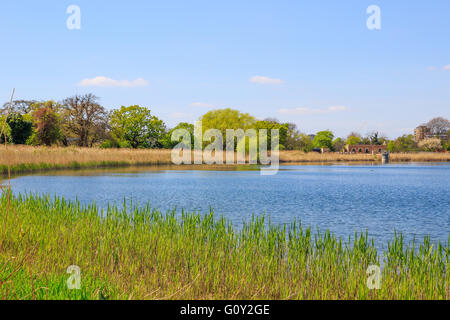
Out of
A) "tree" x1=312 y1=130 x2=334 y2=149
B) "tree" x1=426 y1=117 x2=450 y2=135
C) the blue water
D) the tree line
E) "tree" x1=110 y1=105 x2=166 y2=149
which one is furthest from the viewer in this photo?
"tree" x1=426 y1=117 x2=450 y2=135

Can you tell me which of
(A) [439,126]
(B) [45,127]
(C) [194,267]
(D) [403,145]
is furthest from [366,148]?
(C) [194,267]

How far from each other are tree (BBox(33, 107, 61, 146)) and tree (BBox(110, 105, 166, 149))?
1724 centimetres

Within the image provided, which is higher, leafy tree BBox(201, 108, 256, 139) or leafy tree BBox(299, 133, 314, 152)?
leafy tree BBox(201, 108, 256, 139)

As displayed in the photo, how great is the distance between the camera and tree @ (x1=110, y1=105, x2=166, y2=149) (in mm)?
76812

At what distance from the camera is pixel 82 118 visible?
6669cm

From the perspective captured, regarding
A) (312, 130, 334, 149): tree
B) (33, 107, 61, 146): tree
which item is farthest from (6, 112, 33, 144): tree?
(312, 130, 334, 149): tree

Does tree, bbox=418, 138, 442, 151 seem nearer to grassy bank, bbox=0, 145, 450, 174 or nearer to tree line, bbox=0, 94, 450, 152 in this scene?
tree line, bbox=0, 94, 450, 152

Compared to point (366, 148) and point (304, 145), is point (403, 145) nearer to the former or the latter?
point (366, 148)

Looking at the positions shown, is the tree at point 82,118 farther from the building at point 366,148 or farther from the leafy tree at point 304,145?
the building at point 366,148

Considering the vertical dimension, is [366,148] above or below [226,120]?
below

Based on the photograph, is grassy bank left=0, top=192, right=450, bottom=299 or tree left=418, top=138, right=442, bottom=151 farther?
tree left=418, top=138, right=442, bottom=151

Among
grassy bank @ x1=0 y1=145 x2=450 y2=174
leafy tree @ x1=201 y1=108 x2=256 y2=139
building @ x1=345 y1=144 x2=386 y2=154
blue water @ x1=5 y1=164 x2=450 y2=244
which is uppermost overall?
leafy tree @ x1=201 y1=108 x2=256 y2=139

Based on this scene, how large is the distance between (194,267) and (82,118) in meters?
64.4

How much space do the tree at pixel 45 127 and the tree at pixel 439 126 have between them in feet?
462
